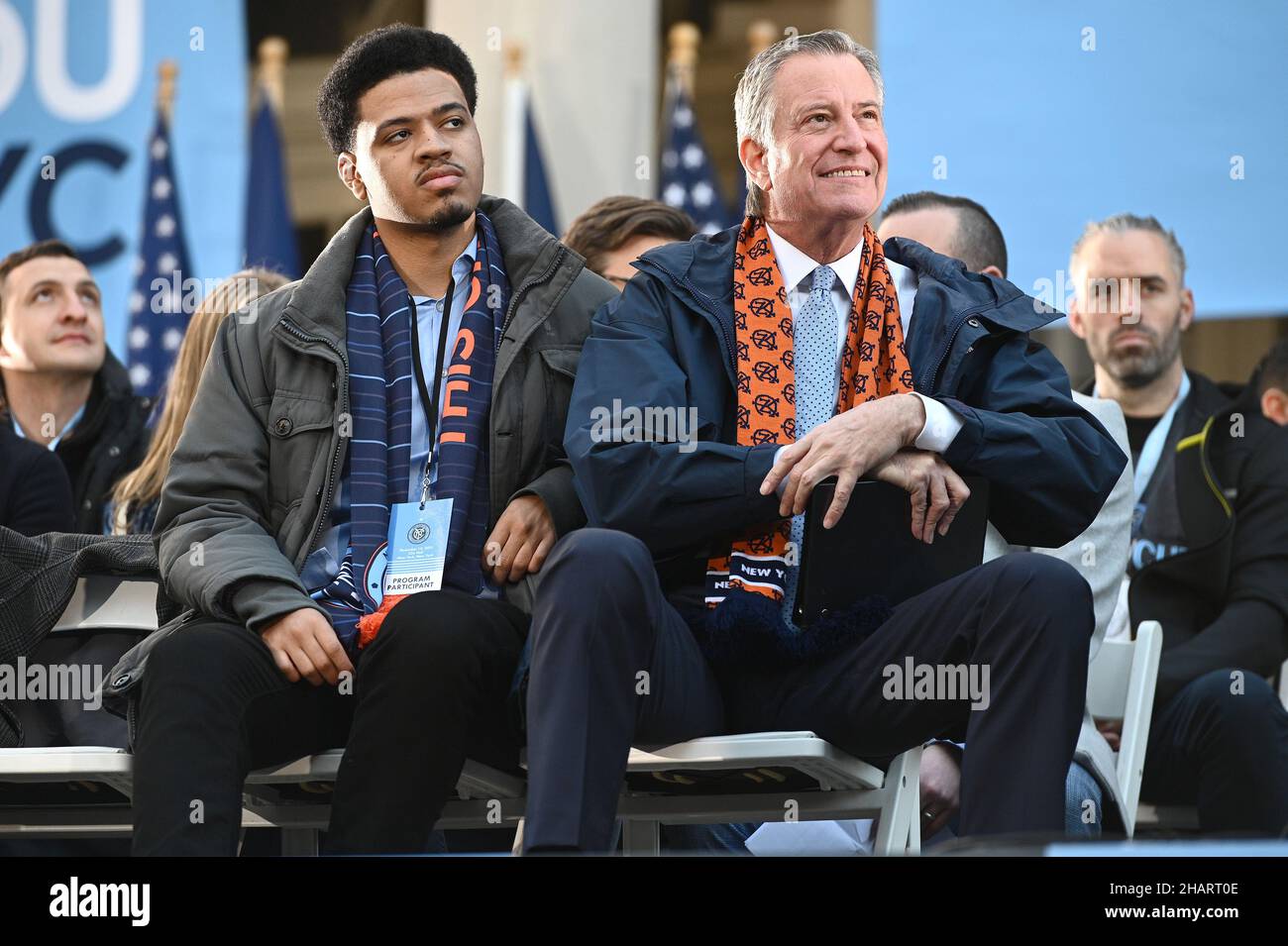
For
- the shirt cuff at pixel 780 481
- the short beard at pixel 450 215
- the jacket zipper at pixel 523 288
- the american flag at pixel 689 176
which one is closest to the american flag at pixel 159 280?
the american flag at pixel 689 176

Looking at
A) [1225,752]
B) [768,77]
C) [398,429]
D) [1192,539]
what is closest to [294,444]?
[398,429]

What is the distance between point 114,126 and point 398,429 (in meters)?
5.80

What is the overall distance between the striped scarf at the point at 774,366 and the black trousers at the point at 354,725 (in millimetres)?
439

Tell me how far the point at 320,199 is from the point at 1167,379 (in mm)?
9826

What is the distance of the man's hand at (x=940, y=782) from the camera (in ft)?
11.8

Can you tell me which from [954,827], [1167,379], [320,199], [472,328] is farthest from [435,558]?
[320,199]

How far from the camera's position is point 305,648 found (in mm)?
3162

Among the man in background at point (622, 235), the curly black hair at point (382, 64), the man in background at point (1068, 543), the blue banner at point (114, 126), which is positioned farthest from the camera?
the blue banner at point (114, 126)

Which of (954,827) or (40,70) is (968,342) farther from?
(40,70)

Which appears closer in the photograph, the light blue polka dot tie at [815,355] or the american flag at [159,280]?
the light blue polka dot tie at [815,355]

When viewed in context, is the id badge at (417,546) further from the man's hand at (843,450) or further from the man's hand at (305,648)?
the man's hand at (843,450)

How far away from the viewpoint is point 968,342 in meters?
3.39

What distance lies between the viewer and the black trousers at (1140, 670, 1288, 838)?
4.12 metres

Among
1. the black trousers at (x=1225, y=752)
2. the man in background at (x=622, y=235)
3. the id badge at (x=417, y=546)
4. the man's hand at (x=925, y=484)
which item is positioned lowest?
the black trousers at (x=1225, y=752)
